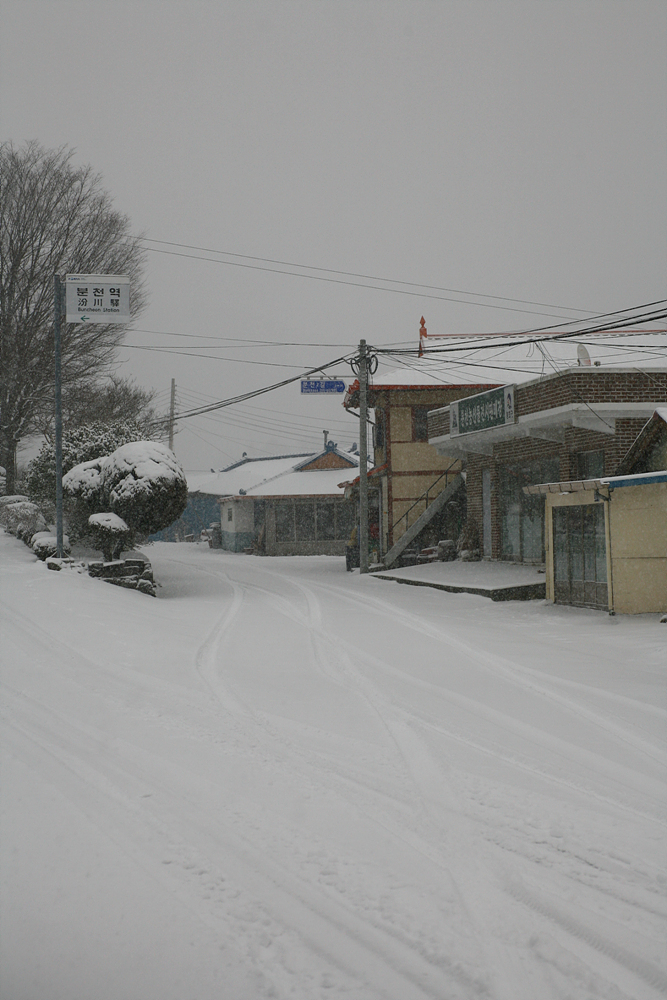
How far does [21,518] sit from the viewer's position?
18969mm

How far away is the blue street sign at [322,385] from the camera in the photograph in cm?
2339

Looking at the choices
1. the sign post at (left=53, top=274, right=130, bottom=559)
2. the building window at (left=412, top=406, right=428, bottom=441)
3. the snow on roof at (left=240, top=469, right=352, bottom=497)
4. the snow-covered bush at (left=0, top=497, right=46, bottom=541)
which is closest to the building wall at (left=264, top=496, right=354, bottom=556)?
the snow on roof at (left=240, top=469, right=352, bottom=497)

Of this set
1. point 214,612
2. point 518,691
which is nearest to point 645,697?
point 518,691

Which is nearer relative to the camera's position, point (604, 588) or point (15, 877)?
point (15, 877)

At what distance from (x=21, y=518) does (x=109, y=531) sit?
4303 mm

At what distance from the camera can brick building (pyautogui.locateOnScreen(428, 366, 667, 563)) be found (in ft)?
55.6

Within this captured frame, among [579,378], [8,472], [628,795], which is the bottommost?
[628,795]

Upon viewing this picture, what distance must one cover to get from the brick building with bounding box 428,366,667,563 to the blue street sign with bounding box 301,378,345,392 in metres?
3.06

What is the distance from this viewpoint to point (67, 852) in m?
3.94

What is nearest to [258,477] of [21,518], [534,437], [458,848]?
[21,518]

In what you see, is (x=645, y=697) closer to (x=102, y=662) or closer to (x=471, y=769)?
(x=471, y=769)

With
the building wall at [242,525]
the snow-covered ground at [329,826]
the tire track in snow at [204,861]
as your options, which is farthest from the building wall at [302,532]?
the tire track in snow at [204,861]

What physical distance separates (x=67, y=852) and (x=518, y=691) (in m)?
5.14

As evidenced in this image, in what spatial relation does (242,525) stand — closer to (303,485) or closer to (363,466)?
(303,485)
